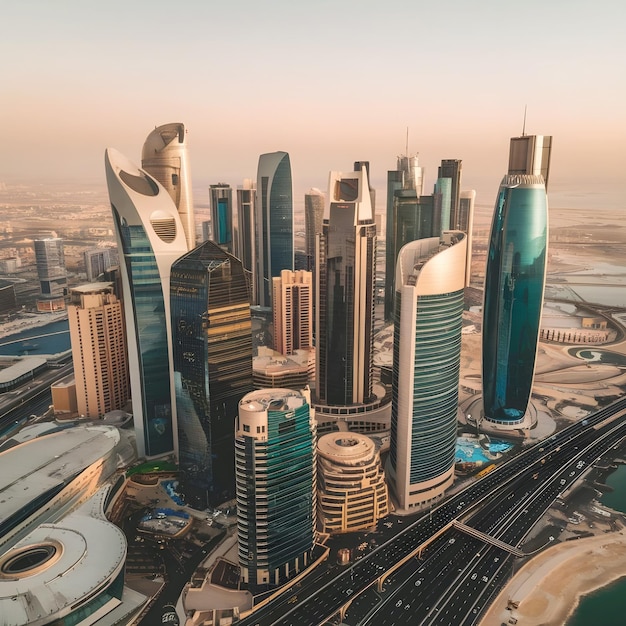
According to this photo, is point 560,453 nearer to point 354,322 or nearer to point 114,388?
point 354,322

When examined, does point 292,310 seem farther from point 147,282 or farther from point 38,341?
point 38,341

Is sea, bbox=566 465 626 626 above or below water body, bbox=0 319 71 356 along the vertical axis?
below

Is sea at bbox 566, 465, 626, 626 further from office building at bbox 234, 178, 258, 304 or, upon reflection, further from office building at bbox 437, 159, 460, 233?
office building at bbox 234, 178, 258, 304

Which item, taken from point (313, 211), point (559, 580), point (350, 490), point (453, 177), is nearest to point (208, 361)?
point (350, 490)

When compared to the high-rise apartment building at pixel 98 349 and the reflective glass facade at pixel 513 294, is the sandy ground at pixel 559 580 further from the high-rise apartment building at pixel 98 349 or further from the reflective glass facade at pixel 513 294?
the high-rise apartment building at pixel 98 349

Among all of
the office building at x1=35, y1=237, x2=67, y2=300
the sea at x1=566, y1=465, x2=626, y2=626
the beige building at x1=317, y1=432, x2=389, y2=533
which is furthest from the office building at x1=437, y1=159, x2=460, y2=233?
the office building at x1=35, y1=237, x2=67, y2=300

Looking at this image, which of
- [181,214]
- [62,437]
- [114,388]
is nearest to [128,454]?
[62,437]
